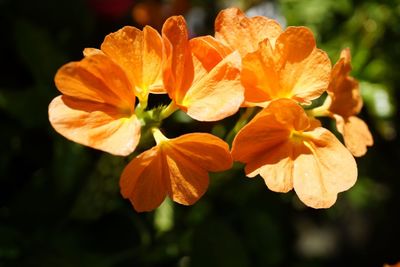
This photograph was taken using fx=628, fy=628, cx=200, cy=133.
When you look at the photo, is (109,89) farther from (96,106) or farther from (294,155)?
(294,155)

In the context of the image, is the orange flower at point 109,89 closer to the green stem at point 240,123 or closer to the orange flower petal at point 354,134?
the green stem at point 240,123

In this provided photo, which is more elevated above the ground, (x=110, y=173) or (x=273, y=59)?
(x=273, y=59)

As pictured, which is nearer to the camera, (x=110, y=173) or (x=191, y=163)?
(x=191, y=163)

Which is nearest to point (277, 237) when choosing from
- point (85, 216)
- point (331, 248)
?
point (85, 216)

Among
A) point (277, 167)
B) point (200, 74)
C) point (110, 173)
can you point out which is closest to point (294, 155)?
point (277, 167)

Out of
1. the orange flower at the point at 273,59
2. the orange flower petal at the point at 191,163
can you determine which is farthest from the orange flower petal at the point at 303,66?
the orange flower petal at the point at 191,163

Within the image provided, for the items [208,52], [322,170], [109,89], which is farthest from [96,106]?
[322,170]
